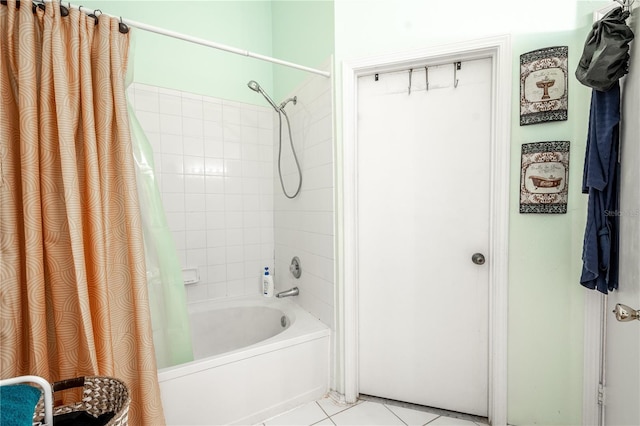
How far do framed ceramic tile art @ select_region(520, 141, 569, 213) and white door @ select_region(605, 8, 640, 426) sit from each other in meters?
0.22

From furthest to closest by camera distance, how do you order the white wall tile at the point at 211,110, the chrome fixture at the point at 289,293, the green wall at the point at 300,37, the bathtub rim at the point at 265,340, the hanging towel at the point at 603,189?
the white wall tile at the point at 211,110
the chrome fixture at the point at 289,293
the green wall at the point at 300,37
the bathtub rim at the point at 265,340
the hanging towel at the point at 603,189

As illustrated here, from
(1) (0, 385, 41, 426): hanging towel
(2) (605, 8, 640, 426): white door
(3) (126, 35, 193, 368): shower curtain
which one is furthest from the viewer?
(3) (126, 35, 193, 368): shower curtain

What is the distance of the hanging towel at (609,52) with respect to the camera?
3.07ft

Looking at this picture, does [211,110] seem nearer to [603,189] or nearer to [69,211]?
[69,211]

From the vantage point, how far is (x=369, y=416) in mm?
1518

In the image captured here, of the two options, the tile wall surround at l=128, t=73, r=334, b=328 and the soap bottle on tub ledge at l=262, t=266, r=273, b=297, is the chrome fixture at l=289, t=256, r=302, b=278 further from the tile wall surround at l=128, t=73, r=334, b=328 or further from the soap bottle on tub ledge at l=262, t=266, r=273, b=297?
the soap bottle on tub ledge at l=262, t=266, r=273, b=297

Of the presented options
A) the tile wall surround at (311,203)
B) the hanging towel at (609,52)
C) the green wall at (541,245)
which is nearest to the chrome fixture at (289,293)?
the tile wall surround at (311,203)

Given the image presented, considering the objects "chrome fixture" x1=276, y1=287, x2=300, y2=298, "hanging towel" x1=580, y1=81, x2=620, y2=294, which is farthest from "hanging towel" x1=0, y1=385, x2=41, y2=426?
"hanging towel" x1=580, y1=81, x2=620, y2=294

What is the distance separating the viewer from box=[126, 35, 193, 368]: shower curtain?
117cm

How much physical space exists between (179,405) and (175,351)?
0.77 ft

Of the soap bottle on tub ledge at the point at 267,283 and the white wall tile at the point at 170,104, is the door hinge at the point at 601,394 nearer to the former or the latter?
the soap bottle on tub ledge at the point at 267,283

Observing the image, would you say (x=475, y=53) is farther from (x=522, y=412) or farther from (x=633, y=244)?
(x=522, y=412)

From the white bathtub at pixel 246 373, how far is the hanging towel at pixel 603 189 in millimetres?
1266

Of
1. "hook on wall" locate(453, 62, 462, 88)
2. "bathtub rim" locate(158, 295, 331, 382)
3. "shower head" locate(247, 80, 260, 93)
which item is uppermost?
"shower head" locate(247, 80, 260, 93)
